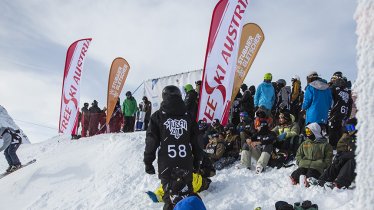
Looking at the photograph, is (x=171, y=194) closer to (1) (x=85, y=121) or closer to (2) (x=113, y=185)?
(2) (x=113, y=185)


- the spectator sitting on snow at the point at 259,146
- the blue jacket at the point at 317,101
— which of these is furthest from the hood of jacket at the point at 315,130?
the spectator sitting on snow at the point at 259,146

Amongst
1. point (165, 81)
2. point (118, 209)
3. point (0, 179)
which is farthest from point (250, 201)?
point (165, 81)

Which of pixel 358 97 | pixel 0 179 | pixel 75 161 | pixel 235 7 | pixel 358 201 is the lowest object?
pixel 0 179

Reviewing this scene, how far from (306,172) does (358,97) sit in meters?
5.39

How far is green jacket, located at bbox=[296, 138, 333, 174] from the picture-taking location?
585cm

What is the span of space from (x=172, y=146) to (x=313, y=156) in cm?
258

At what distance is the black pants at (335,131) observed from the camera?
7.34 m

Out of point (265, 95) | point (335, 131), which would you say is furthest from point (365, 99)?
point (265, 95)

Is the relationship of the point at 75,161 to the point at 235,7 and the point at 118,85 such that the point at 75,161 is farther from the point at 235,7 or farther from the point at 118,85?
the point at 235,7

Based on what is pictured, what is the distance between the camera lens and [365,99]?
72cm

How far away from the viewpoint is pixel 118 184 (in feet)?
26.0

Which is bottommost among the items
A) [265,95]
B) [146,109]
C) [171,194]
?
[171,194]

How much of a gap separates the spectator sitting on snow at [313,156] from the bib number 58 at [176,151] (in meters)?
2.10

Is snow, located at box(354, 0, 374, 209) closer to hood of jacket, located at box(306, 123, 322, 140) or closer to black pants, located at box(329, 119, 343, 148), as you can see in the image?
hood of jacket, located at box(306, 123, 322, 140)
